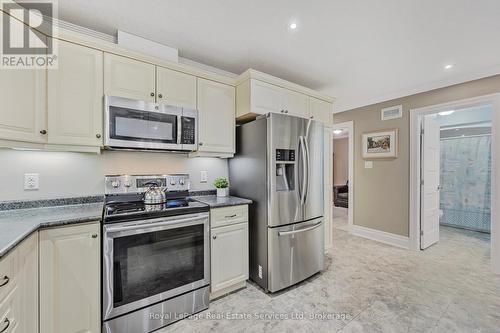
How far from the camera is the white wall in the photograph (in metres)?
1.72

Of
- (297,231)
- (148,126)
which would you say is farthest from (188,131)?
(297,231)

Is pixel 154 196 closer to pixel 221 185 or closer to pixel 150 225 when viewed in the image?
pixel 150 225

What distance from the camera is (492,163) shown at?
2736 millimetres

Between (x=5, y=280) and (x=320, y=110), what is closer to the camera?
(x=5, y=280)

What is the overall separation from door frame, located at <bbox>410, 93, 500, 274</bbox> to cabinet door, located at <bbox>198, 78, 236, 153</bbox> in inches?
115

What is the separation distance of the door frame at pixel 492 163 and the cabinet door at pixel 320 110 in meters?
1.45

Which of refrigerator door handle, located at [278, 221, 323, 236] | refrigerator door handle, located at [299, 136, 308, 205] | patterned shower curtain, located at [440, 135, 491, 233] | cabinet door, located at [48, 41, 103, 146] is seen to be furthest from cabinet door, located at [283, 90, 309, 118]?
patterned shower curtain, located at [440, 135, 491, 233]

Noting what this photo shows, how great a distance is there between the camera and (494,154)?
8.93 ft

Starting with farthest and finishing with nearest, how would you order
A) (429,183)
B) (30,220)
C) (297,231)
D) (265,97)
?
(429,183) < (265,97) < (297,231) < (30,220)

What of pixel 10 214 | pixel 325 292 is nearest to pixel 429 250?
pixel 325 292

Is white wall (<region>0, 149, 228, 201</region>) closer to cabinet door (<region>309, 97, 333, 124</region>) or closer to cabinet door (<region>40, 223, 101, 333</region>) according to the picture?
cabinet door (<region>40, 223, 101, 333</region>)

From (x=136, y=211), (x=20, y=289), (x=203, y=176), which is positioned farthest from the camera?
(x=203, y=176)

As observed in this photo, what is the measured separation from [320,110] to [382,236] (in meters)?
2.50

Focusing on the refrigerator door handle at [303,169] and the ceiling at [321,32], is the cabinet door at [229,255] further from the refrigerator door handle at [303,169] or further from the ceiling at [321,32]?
the ceiling at [321,32]
